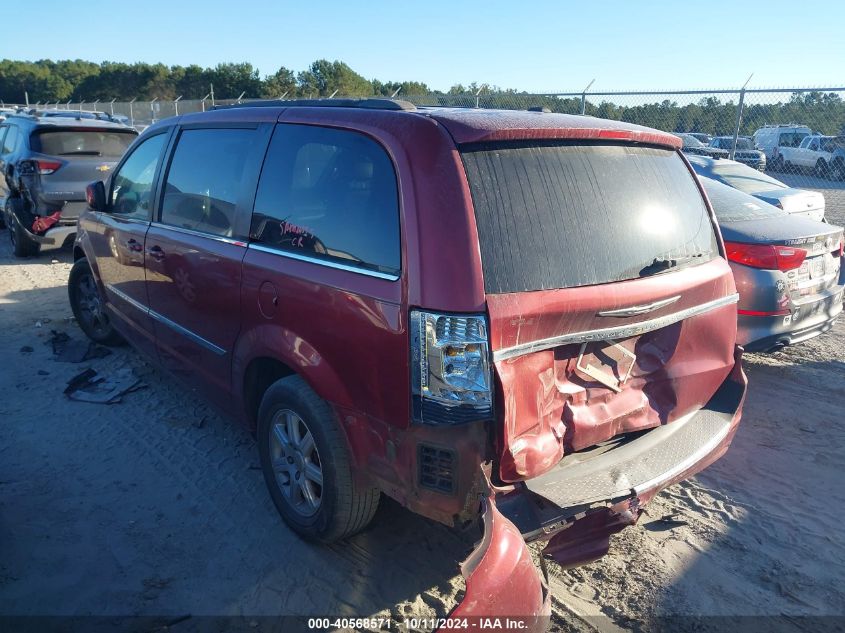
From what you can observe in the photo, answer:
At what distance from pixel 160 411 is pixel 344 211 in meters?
2.62

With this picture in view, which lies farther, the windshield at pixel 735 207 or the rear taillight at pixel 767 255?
the windshield at pixel 735 207

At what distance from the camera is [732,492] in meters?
3.55

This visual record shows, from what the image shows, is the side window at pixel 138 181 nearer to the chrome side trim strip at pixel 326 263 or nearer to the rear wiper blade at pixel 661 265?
the chrome side trim strip at pixel 326 263

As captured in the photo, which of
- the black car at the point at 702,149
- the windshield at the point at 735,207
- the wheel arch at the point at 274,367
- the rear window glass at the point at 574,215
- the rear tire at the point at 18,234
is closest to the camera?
the rear window glass at the point at 574,215

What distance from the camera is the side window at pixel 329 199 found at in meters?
2.47

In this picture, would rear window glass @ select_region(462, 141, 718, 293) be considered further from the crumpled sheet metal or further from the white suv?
the white suv

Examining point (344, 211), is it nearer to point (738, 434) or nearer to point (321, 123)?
point (321, 123)

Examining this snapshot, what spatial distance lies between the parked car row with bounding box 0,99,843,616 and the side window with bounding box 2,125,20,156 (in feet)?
24.3

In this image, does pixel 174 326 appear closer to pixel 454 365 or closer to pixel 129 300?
pixel 129 300

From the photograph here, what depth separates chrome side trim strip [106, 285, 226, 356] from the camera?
350 cm

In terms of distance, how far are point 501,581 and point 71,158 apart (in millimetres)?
8807

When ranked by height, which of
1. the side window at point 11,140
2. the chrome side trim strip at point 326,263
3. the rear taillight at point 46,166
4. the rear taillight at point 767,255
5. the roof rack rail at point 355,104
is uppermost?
the roof rack rail at point 355,104

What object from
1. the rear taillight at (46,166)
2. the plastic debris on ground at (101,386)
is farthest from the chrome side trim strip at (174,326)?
the rear taillight at (46,166)

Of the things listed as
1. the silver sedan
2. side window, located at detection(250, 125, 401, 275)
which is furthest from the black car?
side window, located at detection(250, 125, 401, 275)
